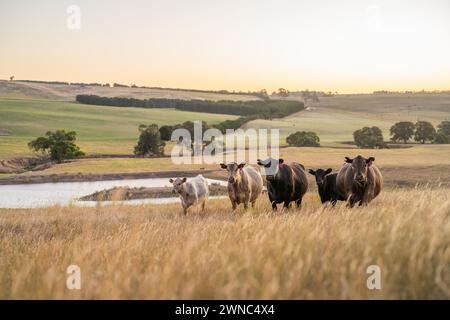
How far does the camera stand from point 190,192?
68.0ft

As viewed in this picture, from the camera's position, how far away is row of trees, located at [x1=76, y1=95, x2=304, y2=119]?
497 ft

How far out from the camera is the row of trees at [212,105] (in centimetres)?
15138

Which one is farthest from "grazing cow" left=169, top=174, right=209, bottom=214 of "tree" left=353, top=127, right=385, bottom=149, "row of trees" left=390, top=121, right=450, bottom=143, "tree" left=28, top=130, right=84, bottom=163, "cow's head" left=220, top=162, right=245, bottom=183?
"row of trees" left=390, top=121, right=450, bottom=143

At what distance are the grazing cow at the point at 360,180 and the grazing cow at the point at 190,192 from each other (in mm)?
5526

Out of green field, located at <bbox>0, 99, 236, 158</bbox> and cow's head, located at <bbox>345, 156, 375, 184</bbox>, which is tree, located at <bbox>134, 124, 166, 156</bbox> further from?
cow's head, located at <bbox>345, 156, 375, 184</bbox>

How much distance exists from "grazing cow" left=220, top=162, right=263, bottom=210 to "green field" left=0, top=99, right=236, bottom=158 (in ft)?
223

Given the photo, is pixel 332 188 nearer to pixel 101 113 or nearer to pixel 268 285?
pixel 268 285

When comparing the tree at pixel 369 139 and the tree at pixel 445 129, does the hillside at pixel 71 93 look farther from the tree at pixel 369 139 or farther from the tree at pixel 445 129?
the tree at pixel 369 139

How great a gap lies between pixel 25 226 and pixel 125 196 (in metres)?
26.1

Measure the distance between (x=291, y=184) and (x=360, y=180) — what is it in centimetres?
315

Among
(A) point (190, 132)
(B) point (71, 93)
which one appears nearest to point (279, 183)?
(A) point (190, 132)

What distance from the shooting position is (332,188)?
19047mm

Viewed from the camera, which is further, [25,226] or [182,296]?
[25,226]

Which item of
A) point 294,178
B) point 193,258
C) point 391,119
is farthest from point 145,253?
point 391,119
